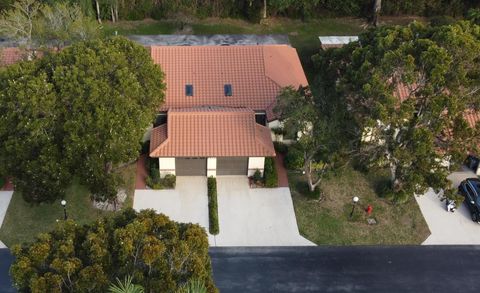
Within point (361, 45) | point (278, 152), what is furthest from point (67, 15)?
point (361, 45)

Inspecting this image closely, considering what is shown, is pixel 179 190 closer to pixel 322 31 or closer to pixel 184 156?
pixel 184 156

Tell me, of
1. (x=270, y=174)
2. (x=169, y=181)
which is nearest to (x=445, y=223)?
(x=270, y=174)

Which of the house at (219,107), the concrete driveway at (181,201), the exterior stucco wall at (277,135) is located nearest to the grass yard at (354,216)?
the exterior stucco wall at (277,135)

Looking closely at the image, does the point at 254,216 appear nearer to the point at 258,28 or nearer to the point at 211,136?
the point at 211,136

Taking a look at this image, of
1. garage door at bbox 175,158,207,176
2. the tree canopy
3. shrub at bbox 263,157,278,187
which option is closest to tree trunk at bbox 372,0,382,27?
the tree canopy

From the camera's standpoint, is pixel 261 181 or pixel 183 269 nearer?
pixel 183 269
